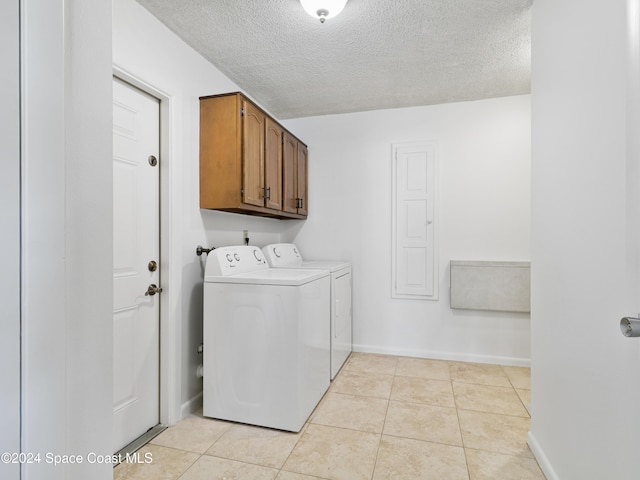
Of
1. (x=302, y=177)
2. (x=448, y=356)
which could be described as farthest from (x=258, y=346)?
(x=448, y=356)

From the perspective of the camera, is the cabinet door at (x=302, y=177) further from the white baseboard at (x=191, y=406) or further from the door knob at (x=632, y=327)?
the door knob at (x=632, y=327)

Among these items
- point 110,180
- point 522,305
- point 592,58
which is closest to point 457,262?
point 522,305

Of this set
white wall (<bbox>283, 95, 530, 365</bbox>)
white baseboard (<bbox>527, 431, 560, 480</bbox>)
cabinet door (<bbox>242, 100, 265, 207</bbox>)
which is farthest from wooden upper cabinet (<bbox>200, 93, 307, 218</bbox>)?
white baseboard (<bbox>527, 431, 560, 480</bbox>)

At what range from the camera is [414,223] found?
10.6ft

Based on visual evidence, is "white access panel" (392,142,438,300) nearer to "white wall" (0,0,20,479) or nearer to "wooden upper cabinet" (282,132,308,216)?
"wooden upper cabinet" (282,132,308,216)

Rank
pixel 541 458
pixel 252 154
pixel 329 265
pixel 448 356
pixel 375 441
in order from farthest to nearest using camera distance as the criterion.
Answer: pixel 448 356 → pixel 329 265 → pixel 252 154 → pixel 375 441 → pixel 541 458

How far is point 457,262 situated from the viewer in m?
3.06

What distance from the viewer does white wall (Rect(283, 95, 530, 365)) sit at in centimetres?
300

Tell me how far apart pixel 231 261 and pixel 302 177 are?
1.45 m

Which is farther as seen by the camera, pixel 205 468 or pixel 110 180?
pixel 205 468

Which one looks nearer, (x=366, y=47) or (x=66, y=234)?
(x=66, y=234)

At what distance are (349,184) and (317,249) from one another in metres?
0.77

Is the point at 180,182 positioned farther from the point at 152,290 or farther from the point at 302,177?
the point at 302,177

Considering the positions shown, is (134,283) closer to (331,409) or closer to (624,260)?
(331,409)
